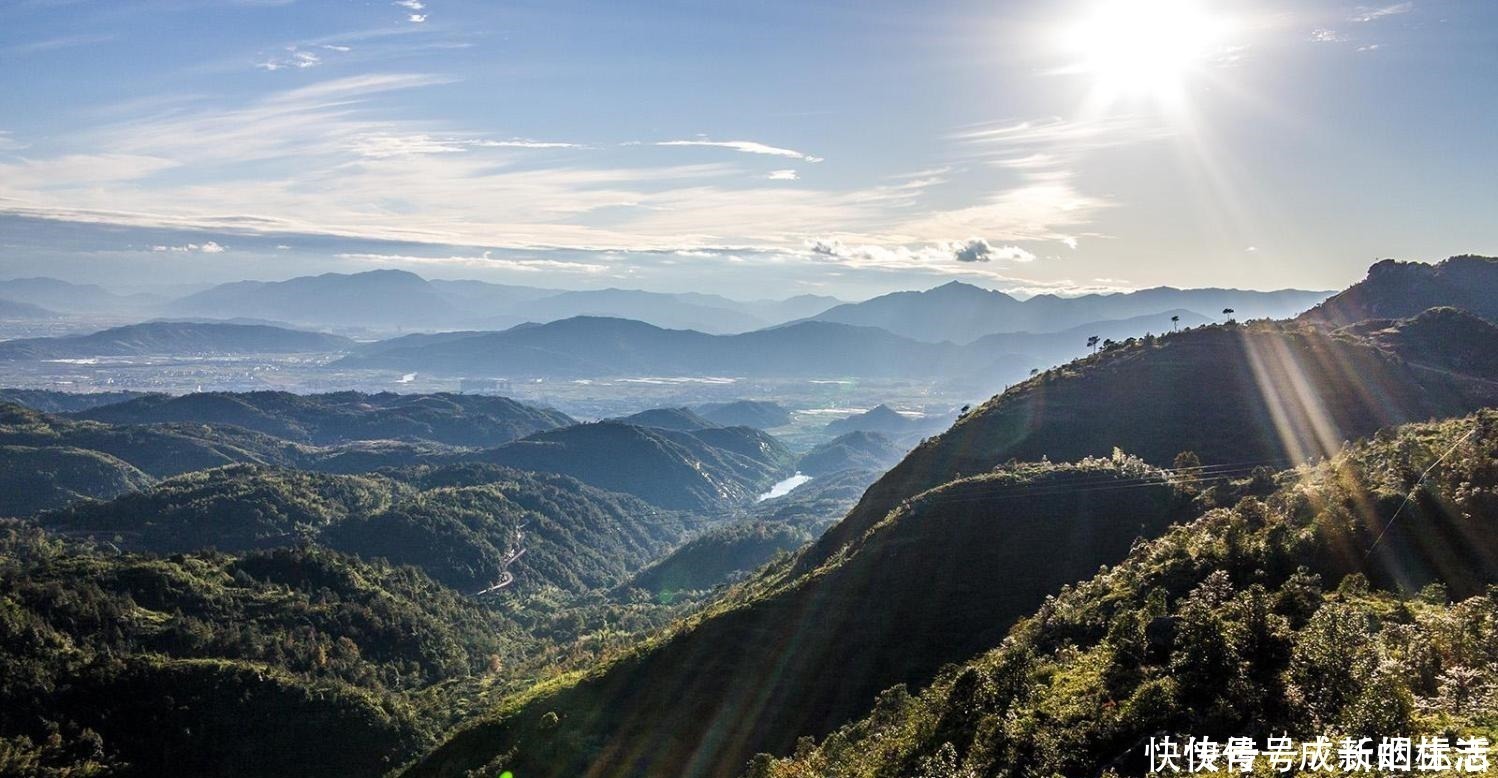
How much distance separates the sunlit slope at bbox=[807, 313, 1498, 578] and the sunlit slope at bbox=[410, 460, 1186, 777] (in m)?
24.2

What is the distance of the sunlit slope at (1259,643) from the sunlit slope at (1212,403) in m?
44.8

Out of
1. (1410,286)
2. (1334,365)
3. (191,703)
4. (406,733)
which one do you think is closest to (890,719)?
(406,733)

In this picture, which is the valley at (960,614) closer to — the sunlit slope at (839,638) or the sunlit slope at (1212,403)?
the sunlit slope at (839,638)

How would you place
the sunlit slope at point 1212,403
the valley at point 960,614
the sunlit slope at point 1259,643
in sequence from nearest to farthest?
the sunlit slope at point 1259,643, the valley at point 960,614, the sunlit slope at point 1212,403

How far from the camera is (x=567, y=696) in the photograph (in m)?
77.6

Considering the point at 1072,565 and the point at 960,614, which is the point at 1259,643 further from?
the point at 1072,565

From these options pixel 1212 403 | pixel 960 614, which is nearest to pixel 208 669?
pixel 960 614

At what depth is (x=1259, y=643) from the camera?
32.3 meters

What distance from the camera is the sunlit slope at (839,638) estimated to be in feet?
213

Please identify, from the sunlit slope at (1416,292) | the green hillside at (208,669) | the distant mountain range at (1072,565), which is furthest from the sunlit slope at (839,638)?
the sunlit slope at (1416,292)

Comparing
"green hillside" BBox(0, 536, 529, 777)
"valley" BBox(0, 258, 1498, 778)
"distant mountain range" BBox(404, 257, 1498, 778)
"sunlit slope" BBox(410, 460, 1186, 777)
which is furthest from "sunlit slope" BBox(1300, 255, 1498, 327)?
"green hillside" BBox(0, 536, 529, 777)

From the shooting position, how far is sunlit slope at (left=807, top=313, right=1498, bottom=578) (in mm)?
106250

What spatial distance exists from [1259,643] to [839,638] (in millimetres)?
42519

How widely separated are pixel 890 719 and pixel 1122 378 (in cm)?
9199
